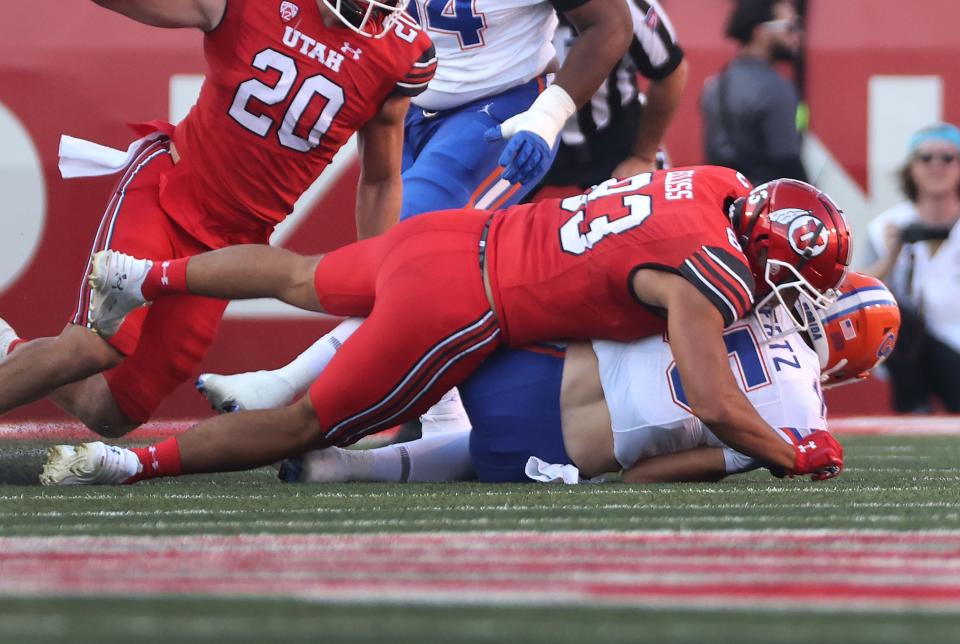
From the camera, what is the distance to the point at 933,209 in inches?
269

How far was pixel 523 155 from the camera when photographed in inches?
163

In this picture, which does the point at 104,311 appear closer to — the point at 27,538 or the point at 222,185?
the point at 222,185

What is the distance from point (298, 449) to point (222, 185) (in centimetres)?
84

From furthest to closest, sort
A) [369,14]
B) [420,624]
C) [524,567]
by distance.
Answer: [369,14] → [524,567] → [420,624]

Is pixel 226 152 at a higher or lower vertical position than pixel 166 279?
higher

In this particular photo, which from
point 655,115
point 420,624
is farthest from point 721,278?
point 655,115

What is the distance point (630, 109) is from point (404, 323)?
6.75ft

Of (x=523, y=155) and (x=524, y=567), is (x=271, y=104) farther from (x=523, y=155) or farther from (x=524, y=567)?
(x=524, y=567)

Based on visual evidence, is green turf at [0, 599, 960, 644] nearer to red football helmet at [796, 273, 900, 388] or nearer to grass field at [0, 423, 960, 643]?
grass field at [0, 423, 960, 643]

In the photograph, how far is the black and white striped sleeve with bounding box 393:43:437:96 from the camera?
157 inches

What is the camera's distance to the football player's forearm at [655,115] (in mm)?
5035

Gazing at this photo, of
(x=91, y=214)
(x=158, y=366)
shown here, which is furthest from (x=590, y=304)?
(x=91, y=214)

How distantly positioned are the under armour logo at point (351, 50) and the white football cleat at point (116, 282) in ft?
→ 2.27

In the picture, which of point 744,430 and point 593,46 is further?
point 593,46
